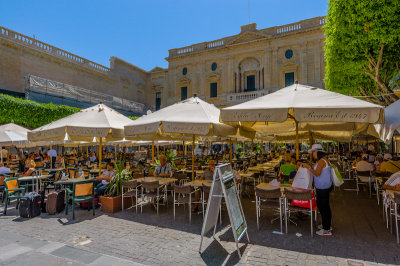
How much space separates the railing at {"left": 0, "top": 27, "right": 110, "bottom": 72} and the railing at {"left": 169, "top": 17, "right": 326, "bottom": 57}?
11640 millimetres

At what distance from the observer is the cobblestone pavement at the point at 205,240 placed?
3.79 metres

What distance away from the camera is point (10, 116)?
17.6 metres

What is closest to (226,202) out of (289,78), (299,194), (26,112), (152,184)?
(299,194)

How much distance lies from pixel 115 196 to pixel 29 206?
2.08 m

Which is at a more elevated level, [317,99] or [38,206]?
[317,99]

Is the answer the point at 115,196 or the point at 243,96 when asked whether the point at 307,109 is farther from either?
the point at 243,96

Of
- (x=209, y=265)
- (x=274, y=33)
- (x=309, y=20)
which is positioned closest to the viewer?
(x=209, y=265)

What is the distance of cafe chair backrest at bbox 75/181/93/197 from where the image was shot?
6164 mm

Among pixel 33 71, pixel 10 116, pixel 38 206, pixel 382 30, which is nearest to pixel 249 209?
pixel 38 206

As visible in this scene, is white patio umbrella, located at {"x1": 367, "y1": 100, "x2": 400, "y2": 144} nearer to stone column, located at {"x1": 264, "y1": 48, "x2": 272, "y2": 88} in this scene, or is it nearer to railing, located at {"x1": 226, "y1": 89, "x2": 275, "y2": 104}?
railing, located at {"x1": 226, "y1": 89, "x2": 275, "y2": 104}

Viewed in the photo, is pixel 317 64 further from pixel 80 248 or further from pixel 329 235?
pixel 80 248

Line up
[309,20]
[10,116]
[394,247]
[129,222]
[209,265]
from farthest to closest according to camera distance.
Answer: [309,20], [10,116], [129,222], [394,247], [209,265]

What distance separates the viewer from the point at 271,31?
30859mm

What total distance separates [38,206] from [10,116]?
1514cm
